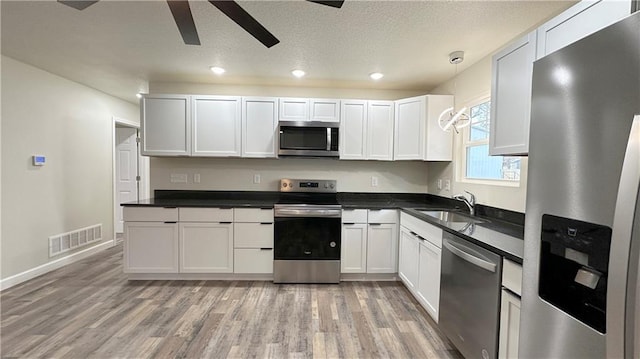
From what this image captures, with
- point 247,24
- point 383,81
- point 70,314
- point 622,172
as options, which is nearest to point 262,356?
point 70,314

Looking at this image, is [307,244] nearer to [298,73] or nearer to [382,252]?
[382,252]

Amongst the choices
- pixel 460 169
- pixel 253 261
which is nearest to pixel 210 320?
pixel 253 261

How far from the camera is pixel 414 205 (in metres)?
3.30

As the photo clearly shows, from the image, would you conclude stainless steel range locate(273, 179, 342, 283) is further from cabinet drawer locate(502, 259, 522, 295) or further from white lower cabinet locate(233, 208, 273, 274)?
cabinet drawer locate(502, 259, 522, 295)

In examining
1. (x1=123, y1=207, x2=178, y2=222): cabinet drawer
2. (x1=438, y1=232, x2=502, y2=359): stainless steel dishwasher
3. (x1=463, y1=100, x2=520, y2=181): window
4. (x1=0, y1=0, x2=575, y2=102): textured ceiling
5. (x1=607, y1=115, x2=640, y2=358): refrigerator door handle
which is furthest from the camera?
(x1=123, y1=207, x2=178, y2=222): cabinet drawer

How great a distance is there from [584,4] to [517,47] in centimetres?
42

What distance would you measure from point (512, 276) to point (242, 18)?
2.08 m

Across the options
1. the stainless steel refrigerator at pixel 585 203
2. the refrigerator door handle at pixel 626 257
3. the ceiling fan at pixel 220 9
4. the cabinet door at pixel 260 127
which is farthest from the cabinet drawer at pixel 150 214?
the refrigerator door handle at pixel 626 257

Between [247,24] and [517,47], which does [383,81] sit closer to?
[517,47]

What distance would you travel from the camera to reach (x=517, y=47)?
1713 millimetres

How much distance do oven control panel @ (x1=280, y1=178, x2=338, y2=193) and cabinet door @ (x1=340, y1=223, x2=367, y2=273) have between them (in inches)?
26.8

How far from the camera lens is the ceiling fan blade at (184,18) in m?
1.53

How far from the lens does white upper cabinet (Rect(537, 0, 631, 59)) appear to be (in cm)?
115

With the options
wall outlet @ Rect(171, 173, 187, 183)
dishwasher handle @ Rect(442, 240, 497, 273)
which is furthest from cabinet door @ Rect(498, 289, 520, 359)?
wall outlet @ Rect(171, 173, 187, 183)
